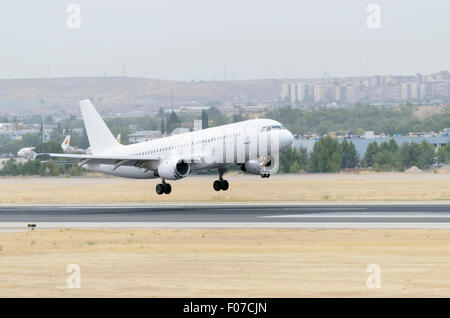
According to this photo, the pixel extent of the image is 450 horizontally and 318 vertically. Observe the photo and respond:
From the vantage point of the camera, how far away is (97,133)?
77.2 metres

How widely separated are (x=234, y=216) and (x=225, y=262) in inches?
728

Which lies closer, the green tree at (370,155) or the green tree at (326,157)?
the green tree at (326,157)

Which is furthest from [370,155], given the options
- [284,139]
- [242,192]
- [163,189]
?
[284,139]

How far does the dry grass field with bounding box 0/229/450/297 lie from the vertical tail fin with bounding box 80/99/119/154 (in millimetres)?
35236

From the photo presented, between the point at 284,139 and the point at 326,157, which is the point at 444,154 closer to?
the point at 326,157

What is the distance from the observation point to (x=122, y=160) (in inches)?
2608

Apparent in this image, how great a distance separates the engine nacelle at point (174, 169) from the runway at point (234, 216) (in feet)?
11.0

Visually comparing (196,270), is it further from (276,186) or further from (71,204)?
(276,186)

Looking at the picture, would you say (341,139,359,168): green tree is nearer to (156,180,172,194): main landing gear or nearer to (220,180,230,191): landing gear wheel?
(220,180,230,191): landing gear wheel

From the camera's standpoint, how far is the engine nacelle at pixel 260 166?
63.1 meters

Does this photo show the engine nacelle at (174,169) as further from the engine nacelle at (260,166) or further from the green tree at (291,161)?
the green tree at (291,161)

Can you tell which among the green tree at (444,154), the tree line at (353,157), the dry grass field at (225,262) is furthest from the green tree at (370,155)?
the dry grass field at (225,262)

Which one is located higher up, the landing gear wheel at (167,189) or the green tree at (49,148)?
the landing gear wheel at (167,189)

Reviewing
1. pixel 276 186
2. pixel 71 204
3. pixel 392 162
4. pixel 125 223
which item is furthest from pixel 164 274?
pixel 392 162
